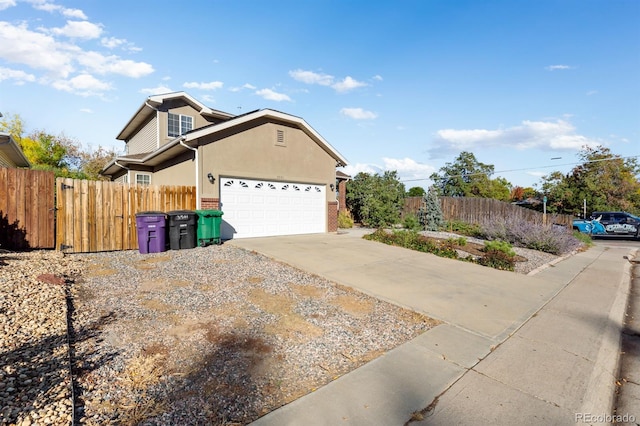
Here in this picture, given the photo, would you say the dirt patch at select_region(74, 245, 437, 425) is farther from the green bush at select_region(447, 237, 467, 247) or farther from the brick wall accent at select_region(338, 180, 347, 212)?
the brick wall accent at select_region(338, 180, 347, 212)

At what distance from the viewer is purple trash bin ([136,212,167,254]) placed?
855 centimetres

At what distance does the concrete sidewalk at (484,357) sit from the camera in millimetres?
2471

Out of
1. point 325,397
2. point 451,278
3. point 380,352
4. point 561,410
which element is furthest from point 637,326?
point 325,397

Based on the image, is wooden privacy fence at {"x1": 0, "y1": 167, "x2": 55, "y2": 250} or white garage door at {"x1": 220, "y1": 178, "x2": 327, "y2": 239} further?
white garage door at {"x1": 220, "y1": 178, "x2": 327, "y2": 239}

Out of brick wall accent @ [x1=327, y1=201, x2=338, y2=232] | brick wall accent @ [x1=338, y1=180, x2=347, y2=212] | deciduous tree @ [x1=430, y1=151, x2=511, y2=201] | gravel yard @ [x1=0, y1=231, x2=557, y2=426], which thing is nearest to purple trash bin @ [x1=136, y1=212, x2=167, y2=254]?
gravel yard @ [x1=0, y1=231, x2=557, y2=426]

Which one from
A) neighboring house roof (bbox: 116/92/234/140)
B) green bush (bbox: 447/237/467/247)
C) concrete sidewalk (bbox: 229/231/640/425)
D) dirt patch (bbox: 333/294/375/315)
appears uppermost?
neighboring house roof (bbox: 116/92/234/140)

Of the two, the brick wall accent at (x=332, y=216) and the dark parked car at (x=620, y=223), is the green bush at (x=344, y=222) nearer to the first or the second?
the brick wall accent at (x=332, y=216)

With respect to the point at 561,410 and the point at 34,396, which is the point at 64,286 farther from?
the point at 561,410

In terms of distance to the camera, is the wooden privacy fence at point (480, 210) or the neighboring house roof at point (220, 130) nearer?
the neighboring house roof at point (220, 130)

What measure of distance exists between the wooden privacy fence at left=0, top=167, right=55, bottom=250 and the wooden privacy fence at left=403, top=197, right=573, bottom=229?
18464 millimetres

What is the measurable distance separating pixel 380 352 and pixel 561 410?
5.21 feet

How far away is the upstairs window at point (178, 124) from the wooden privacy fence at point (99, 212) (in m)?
7.02

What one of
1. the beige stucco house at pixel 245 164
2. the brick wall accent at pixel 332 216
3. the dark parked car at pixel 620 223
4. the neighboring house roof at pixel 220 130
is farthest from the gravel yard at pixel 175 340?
the dark parked car at pixel 620 223

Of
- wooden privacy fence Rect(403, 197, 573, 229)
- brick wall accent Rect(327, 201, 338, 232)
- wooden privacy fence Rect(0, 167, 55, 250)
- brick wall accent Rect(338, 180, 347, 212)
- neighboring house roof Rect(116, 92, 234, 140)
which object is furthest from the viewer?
brick wall accent Rect(338, 180, 347, 212)
